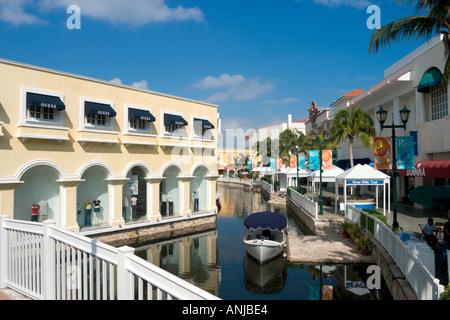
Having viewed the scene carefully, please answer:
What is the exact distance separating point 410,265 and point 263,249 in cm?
747

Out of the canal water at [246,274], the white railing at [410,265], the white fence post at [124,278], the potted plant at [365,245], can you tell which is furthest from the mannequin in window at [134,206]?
the white fence post at [124,278]

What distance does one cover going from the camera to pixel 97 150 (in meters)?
18.9

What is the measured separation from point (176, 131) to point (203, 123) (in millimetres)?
2450

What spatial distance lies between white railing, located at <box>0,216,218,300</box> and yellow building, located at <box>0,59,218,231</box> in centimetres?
1038

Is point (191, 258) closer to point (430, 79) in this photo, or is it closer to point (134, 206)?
point (134, 206)

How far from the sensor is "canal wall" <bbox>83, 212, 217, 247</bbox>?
62.3 feet

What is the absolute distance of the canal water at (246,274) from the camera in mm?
12393

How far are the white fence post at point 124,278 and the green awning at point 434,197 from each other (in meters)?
8.73

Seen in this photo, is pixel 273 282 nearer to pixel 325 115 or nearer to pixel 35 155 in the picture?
pixel 35 155

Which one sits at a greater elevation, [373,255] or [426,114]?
[426,114]

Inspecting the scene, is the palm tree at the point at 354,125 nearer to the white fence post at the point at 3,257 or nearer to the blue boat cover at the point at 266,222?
the blue boat cover at the point at 266,222

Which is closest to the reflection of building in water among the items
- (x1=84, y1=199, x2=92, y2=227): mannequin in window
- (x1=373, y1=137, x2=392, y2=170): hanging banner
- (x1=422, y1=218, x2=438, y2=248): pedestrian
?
(x1=84, y1=199, x2=92, y2=227): mannequin in window

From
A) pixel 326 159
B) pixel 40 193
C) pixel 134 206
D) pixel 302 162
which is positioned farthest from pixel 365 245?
pixel 302 162
